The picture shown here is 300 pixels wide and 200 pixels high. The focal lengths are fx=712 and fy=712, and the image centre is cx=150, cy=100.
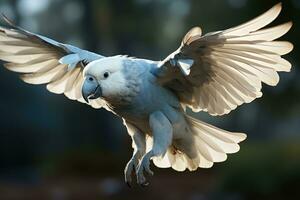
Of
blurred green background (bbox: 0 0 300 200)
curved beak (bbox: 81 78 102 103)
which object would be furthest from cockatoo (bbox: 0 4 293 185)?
blurred green background (bbox: 0 0 300 200)

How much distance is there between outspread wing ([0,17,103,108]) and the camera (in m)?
3.75

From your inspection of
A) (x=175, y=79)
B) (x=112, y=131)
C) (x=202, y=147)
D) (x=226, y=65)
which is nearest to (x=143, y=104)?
(x=175, y=79)

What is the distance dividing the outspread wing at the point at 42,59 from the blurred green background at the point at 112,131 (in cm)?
582

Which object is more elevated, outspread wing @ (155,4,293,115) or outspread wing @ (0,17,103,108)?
outspread wing @ (0,17,103,108)

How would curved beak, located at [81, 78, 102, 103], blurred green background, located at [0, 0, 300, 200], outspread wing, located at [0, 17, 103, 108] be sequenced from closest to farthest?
1. curved beak, located at [81, 78, 102, 103]
2. outspread wing, located at [0, 17, 103, 108]
3. blurred green background, located at [0, 0, 300, 200]

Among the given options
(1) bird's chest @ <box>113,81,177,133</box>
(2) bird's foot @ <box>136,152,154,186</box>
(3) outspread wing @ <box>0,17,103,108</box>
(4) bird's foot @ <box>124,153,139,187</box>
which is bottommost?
(2) bird's foot @ <box>136,152,154,186</box>

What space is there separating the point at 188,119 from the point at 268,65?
58cm

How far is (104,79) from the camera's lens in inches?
125

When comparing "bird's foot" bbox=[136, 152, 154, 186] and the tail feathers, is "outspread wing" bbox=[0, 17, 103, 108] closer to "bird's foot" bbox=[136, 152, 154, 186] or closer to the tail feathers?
the tail feathers

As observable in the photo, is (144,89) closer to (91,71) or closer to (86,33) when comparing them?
(91,71)

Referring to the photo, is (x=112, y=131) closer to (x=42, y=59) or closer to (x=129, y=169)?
(x=42, y=59)

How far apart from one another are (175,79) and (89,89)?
22.3 inches

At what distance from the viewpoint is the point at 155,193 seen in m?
11.5

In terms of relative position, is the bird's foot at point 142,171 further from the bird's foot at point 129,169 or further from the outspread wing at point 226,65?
the outspread wing at point 226,65
